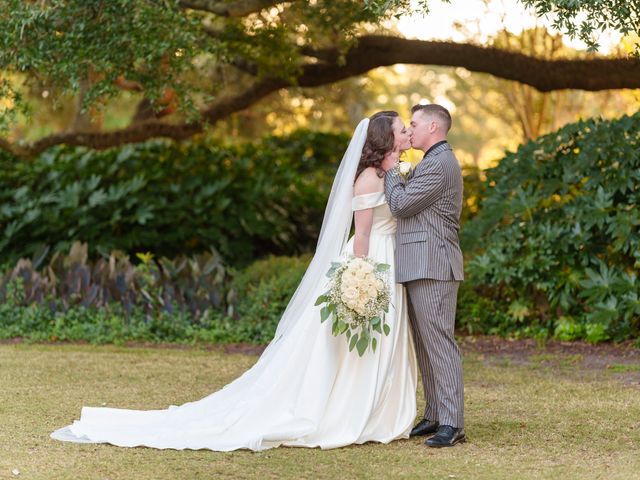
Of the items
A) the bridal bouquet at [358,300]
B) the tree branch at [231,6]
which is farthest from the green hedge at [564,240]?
the bridal bouquet at [358,300]

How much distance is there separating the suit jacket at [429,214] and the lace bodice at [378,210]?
0.11m

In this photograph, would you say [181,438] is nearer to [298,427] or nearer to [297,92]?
[298,427]

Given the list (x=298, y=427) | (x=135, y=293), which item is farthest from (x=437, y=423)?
(x=135, y=293)

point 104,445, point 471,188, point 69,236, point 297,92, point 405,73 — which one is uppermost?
point 405,73

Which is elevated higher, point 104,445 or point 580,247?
point 580,247

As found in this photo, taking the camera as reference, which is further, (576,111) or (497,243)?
(576,111)

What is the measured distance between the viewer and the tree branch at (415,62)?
36.3 ft

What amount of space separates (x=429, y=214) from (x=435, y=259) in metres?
0.28

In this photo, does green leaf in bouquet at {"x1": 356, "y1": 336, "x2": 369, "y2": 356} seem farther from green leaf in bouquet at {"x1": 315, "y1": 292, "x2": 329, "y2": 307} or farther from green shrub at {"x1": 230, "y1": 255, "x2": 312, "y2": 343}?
green shrub at {"x1": 230, "y1": 255, "x2": 312, "y2": 343}

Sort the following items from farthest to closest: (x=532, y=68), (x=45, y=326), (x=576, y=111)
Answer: (x=576, y=111) → (x=532, y=68) → (x=45, y=326)

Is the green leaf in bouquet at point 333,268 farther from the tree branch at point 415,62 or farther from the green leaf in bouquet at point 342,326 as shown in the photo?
the tree branch at point 415,62

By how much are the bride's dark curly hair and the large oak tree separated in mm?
894

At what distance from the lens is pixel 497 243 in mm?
10273

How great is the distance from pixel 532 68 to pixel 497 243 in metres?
2.48
